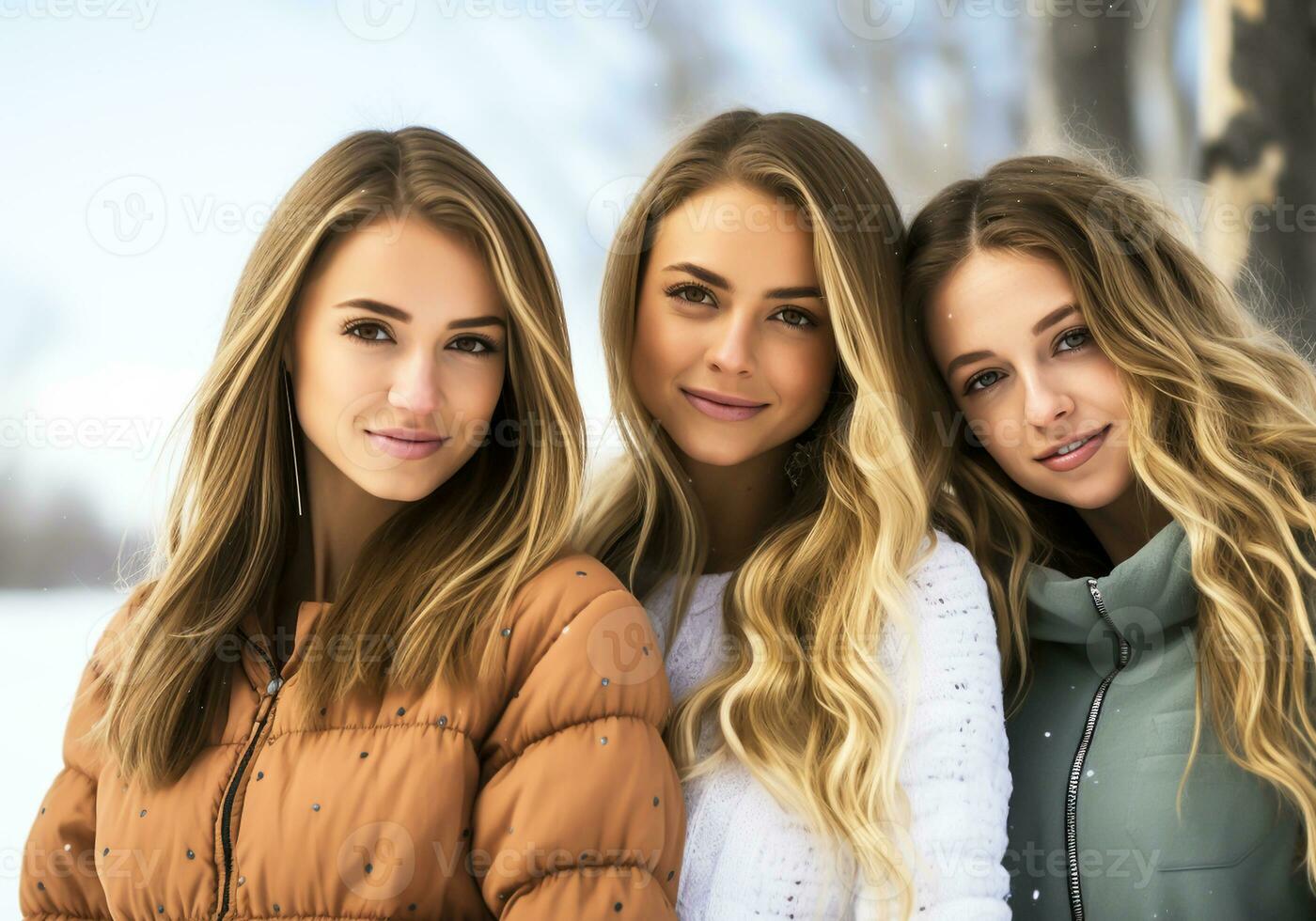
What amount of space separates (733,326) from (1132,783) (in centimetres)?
91

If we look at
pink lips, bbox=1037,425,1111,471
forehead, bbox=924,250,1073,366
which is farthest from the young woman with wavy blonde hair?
pink lips, bbox=1037,425,1111,471

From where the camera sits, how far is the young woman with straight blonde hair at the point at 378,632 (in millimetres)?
1417

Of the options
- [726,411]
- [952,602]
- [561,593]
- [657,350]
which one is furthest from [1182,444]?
[561,593]

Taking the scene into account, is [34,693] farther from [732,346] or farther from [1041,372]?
[1041,372]

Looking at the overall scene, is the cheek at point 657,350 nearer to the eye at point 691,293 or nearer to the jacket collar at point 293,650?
the eye at point 691,293

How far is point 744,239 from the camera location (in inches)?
71.2

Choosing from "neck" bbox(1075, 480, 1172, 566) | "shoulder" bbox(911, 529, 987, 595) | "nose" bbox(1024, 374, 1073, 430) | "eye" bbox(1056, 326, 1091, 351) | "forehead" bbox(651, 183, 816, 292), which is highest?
"forehead" bbox(651, 183, 816, 292)

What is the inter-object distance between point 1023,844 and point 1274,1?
269cm

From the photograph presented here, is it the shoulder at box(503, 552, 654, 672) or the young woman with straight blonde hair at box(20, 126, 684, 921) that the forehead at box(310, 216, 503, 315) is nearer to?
the young woman with straight blonde hair at box(20, 126, 684, 921)

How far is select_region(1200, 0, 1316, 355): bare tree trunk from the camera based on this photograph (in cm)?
323

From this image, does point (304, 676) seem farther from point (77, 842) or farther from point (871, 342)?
point (871, 342)

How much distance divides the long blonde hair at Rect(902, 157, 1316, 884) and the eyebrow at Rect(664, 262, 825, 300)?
252 mm

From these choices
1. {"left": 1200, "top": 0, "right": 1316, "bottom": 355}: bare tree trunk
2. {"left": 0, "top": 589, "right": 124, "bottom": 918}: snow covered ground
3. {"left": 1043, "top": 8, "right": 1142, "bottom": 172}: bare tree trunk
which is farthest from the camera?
{"left": 1043, "top": 8, "right": 1142, "bottom": 172}: bare tree trunk

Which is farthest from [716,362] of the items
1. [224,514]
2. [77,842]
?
[77,842]
